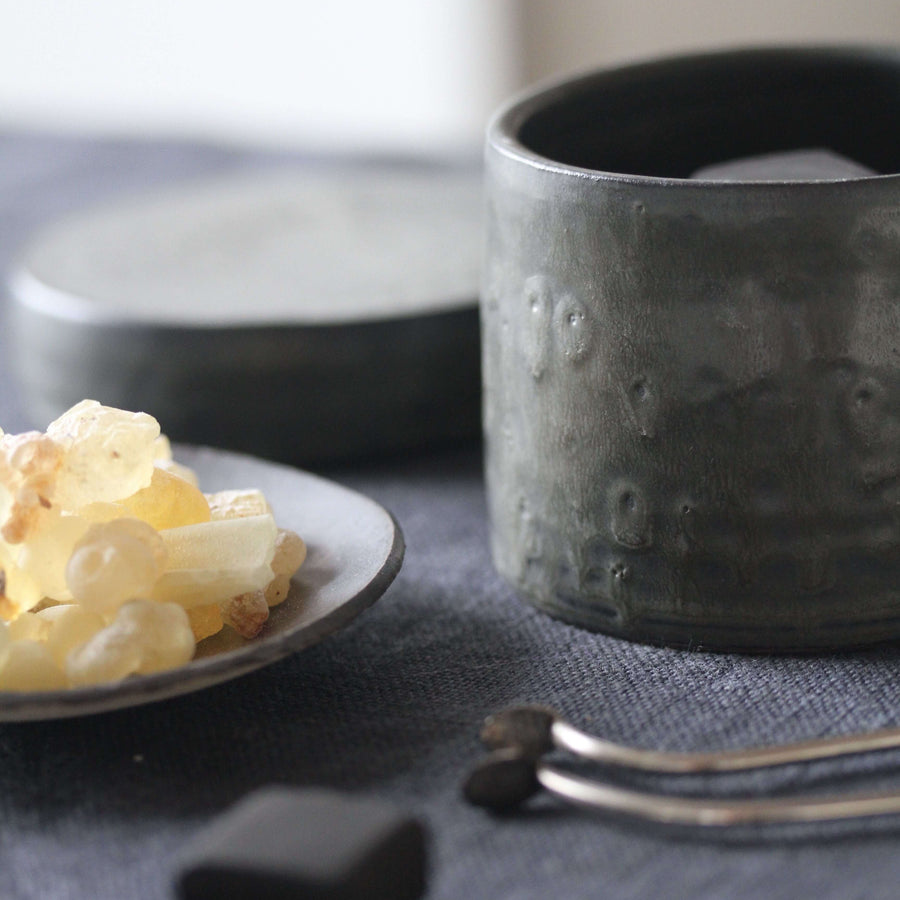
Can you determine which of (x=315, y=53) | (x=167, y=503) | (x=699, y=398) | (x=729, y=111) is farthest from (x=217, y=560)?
(x=315, y=53)

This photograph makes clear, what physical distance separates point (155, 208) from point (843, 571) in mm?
382

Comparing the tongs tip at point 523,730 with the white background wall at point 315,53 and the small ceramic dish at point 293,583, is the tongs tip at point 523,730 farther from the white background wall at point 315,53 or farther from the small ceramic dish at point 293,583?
the white background wall at point 315,53

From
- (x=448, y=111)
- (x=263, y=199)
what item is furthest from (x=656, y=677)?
(x=448, y=111)

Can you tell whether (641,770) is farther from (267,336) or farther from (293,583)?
(267,336)

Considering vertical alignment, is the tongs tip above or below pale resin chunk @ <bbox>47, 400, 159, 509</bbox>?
below

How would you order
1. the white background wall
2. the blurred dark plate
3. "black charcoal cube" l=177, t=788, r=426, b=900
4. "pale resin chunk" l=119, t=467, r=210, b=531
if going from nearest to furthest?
"black charcoal cube" l=177, t=788, r=426, b=900 → "pale resin chunk" l=119, t=467, r=210, b=531 → the blurred dark plate → the white background wall

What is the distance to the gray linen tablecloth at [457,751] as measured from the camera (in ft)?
0.94

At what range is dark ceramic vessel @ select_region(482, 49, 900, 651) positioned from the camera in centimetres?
35

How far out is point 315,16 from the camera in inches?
65.3

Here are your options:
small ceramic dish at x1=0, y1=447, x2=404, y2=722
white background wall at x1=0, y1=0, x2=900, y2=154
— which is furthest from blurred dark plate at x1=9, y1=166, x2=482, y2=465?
white background wall at x1=0, y1=0, x2=900, y2=154

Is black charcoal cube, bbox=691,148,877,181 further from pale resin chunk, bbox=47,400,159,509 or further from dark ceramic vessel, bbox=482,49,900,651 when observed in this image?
pale resin chunk, bbox=47,400,159,509

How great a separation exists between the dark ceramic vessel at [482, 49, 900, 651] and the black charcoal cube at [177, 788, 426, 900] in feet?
0.40

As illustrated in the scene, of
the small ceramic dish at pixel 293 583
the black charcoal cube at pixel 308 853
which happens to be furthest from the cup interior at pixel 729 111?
the black charcoal cube at pixel 308 853

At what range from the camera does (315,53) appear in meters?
1.67
